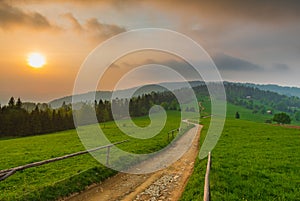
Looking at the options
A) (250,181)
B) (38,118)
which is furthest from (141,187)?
(38,118)

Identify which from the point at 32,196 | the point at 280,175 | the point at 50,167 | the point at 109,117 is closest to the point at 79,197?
the point at 32,196

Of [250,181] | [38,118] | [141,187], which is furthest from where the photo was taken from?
[38,118]

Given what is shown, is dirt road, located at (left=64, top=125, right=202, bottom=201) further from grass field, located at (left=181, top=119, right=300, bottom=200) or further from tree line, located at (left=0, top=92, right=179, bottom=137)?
tree line, located at (left=0, top=92, right=179, bottom=137)

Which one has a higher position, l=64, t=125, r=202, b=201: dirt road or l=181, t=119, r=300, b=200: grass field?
l=181, t=119, r=300, b=200: grass field

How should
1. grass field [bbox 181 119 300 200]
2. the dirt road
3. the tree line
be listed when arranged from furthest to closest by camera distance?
the tree line < the dirt road < grass field [bbox 181 119 300 200]

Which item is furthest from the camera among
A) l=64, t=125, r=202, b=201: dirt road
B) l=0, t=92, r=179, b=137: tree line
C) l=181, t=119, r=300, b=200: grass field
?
l=0, t=92, r=179, b=137: tree line

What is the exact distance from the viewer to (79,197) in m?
11.8

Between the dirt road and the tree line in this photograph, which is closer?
the dirt road

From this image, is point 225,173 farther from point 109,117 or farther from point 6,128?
point 109,117

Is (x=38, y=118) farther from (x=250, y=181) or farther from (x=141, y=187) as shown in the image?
(x=250, y=181)

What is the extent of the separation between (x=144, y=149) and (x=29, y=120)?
73100 mm

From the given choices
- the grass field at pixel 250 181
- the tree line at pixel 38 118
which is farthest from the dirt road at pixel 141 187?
the tree line at pixel 38 118

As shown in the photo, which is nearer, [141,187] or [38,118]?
[141,187]

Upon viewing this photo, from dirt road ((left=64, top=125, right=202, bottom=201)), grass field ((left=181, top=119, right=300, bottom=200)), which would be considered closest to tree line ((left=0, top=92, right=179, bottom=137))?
dirt road ((left=64, top=125, right=202, bottom=201))
